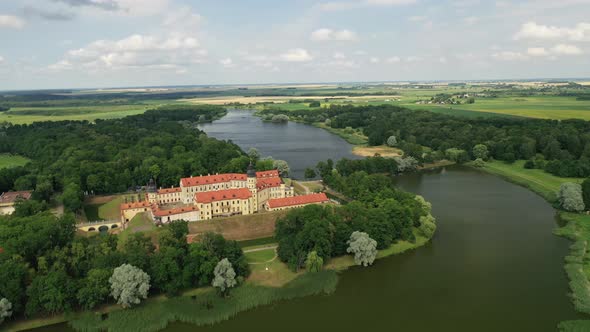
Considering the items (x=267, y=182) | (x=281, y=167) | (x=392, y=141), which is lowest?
(x=281, y=167)

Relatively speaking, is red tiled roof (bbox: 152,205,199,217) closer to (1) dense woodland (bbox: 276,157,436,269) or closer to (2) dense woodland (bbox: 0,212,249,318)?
(2) dense woodland (bbox: 0,212,249,318)

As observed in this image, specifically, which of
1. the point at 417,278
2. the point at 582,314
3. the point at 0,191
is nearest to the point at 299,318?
the point at 417,278

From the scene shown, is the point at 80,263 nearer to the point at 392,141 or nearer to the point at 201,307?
the point at 201,307

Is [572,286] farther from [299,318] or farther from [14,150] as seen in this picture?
[14,150]

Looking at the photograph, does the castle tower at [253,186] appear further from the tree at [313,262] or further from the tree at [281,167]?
the tree at [281,167]

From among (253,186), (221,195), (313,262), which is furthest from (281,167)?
(313,262)

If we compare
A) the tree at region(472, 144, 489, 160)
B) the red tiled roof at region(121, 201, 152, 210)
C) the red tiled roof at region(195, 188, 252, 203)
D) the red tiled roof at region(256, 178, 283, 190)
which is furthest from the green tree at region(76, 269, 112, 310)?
the tree at region(472, 144, 489, 160)

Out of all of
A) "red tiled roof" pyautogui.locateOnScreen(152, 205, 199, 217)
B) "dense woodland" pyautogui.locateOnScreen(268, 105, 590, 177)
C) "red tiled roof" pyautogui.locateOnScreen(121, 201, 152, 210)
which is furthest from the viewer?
"dense woodland" pyautogui.locateOnScreen(268, 105, 590, 177)
